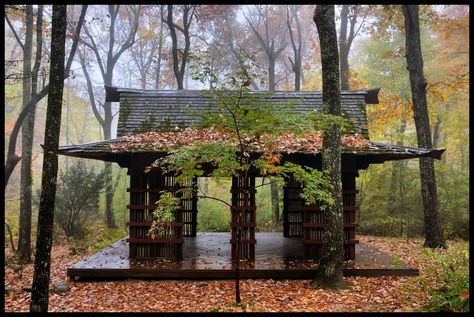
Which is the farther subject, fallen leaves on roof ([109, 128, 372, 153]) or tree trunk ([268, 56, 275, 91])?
tree trunk ([268, 56, 275, 91])

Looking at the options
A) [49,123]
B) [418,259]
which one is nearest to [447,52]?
[418,259]

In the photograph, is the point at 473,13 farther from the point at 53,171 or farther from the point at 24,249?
the point at 24,249

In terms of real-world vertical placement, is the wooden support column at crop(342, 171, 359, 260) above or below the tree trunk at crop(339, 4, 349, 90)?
below

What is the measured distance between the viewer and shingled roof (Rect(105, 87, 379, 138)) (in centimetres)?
1052

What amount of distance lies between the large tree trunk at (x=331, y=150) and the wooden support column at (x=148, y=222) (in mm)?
3601

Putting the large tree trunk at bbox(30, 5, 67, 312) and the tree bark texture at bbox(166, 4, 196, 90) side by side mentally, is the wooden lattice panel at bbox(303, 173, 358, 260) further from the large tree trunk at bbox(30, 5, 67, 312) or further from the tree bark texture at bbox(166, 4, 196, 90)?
the tree bark texture at bbox(166, 4, 196, 90)

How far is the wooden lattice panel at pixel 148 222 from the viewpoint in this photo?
9.22 meters

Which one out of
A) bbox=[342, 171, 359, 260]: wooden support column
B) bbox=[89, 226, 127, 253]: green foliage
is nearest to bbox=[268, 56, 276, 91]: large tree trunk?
bbox=[89, 226, 127, 253]: green foliage

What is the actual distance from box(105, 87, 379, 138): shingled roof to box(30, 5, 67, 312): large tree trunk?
426cm

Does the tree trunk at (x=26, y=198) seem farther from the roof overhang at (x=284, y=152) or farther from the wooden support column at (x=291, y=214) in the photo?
the wooden support column at (x=291, y=214)

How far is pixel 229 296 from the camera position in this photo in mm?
7312

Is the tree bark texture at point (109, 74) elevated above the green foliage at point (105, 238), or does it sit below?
above

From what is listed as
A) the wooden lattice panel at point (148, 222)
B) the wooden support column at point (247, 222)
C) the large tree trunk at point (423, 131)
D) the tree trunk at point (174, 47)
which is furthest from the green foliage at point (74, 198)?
the large tree trunk at point (423, 131)

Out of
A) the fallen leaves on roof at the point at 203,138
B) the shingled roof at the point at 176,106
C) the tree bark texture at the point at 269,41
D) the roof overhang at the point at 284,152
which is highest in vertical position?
the tree bark texture at the point at 269,41
